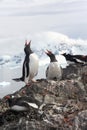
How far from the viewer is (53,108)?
15281 millimetres

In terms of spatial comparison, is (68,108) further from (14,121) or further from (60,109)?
(14,121)

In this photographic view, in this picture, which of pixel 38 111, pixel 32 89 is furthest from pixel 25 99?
pixel 32 89

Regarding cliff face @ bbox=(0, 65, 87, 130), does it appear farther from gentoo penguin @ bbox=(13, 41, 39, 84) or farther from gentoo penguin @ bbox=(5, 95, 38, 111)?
gentoo penguin @ bbox=(13, 41, 39, 84)

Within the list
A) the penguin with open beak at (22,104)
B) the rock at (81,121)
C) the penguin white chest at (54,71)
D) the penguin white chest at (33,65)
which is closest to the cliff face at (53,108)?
the rock at (81,121)

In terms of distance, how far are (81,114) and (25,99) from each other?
1.92 metres

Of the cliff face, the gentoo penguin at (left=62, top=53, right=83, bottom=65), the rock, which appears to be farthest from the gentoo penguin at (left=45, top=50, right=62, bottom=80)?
the rock

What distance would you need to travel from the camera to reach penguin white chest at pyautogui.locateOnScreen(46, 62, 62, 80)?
1974 cm

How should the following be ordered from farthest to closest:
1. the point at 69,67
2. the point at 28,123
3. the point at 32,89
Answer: the point at 69,67 < the point at 32,89 < the point at 28,123

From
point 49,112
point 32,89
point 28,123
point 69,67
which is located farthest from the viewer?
point 69,67

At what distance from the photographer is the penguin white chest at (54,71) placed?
64.8 feet

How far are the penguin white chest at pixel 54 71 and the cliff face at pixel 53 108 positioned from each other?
0.85 metres

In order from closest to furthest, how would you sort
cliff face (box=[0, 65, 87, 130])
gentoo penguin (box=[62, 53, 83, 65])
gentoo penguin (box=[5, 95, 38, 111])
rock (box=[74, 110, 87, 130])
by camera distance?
rock (box=[74, 110, 87, 130]), cliff face (box=[0, 65, 87, 130]), gentoo penguin (box=[5, 95, 38, 111]), gentoo penguin (box=[62, 53, 83, 65])

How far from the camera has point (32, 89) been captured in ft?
55.8

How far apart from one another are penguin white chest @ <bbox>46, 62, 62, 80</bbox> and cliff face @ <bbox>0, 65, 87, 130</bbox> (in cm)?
85
